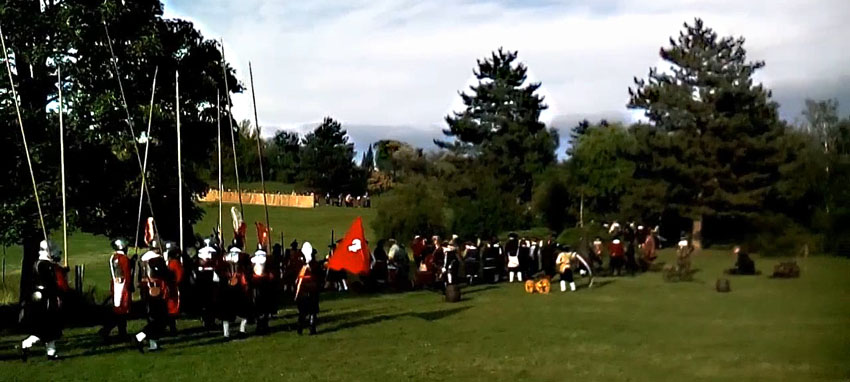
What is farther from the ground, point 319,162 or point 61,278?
point 319,162

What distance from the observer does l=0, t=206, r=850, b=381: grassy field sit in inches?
383

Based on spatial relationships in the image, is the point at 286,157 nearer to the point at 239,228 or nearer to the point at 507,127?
the point at 507,127

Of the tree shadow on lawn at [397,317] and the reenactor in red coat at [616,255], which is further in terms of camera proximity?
the tree shadow on lawn at [397,317]

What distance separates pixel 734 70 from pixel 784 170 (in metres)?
1.61

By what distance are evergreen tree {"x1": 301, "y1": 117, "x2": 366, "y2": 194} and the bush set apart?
28.2ft

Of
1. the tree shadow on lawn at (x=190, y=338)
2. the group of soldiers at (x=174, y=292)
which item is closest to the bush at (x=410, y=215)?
the tree shadow on lawn at (x=190, y=338)

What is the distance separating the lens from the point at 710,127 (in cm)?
1227

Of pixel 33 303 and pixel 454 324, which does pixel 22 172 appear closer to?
pixel 33 303

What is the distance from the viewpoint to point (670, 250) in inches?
523

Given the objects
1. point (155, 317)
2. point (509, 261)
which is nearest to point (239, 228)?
point (155, 317)

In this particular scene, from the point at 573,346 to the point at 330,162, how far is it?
32330mm

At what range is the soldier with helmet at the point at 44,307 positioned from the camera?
12.5 metres

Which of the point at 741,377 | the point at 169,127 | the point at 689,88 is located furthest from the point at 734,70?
the point at 169,127

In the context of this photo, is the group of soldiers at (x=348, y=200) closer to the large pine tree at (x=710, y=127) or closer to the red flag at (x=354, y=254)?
the red flag at (x=354, y=254)
